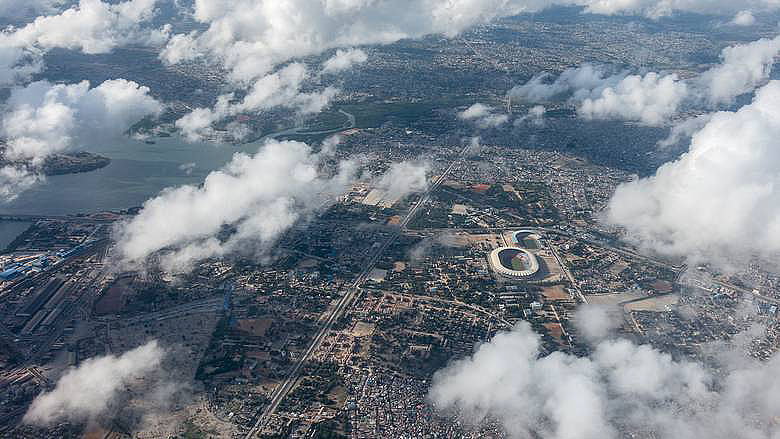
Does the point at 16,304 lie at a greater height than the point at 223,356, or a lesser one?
greater

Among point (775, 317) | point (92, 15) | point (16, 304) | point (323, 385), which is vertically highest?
point (92, 15)

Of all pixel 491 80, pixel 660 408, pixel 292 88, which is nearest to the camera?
pixel 660 408

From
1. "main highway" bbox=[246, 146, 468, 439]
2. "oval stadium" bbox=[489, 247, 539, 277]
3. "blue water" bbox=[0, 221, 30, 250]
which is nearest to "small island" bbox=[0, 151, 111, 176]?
"blue water" bbox=[0, 221, 30, 250]

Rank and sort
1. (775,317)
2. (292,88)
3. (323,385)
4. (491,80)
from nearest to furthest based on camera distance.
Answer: (323,385) < (775,317) < (292,88) < (491,80)

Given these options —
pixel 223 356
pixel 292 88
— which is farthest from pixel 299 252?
pixel 292 88

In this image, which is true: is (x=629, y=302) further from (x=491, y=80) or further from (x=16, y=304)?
(x=491, y=80)

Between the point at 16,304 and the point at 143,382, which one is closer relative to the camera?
the point at 143,382

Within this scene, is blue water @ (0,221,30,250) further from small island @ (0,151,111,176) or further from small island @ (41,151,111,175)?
small island @ (41,151,111,175)
